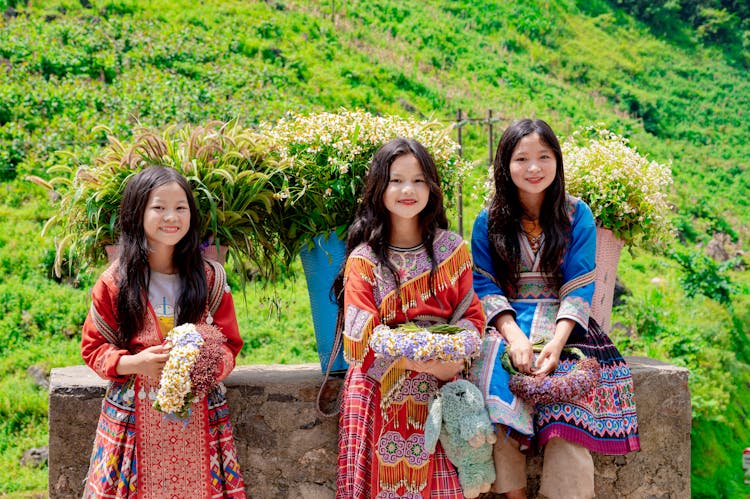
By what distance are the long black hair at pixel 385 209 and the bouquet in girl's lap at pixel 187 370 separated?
27.0 inches

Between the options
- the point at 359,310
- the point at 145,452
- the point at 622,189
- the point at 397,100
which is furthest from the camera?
the point at 397,100

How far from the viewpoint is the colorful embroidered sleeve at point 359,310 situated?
258 cm

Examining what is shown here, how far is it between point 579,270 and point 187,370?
157 cm

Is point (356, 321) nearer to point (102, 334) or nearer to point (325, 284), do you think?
point (325, 284)

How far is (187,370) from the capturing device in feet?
7.73

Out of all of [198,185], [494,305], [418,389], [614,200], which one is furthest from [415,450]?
[614,200]

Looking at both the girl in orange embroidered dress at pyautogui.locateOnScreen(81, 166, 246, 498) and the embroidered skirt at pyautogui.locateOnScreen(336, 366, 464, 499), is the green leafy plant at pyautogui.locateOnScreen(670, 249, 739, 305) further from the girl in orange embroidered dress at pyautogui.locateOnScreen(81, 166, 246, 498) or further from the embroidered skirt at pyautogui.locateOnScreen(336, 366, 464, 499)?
the girl in orange embroidered dress at pyautogui.locateOnScreen(81, 166, 246, 498)

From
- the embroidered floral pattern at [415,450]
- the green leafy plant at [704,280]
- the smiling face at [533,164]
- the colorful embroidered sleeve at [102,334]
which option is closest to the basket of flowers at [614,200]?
the smiling face at [533,164]

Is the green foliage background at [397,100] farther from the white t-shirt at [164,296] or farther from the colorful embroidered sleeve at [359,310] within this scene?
the colorful embroidered sleeve at [359,310]

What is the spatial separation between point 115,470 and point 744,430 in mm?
7375

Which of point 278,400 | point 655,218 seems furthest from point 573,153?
point 278,400

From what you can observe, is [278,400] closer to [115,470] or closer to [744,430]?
[115,470]

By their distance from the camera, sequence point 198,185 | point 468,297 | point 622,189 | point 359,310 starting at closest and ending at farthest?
point 359,310, point 468,297, point 198,185, point 622,189

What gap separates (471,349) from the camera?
251 centimetres
